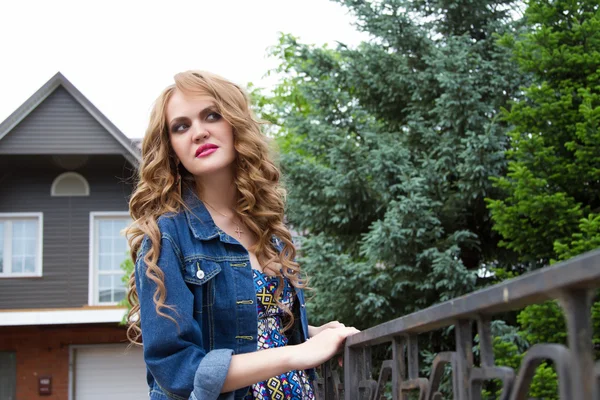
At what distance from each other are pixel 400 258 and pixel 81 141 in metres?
9.06

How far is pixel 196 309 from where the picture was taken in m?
1.94

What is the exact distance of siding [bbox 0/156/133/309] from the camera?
49.5ft

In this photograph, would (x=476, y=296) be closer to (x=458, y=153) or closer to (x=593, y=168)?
(x=593, y=168)

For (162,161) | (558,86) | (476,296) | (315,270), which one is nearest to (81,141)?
(315,270)

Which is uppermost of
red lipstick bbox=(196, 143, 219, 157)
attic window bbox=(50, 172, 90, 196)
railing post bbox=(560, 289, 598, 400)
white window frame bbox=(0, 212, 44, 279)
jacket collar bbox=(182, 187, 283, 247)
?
attic window bbox=(50, 172, 90, 196)

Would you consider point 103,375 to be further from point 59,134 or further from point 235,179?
point 235,179

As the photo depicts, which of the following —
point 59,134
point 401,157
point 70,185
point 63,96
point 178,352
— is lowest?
Answer: point 178,352

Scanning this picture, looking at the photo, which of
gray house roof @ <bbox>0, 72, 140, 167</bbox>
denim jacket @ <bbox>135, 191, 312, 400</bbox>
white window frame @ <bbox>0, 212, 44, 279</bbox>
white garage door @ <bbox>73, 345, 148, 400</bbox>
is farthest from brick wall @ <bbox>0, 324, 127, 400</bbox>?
denim jacket @ <bbox>135, 191, 312, 400</bbox>

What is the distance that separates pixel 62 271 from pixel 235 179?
13.8 metres

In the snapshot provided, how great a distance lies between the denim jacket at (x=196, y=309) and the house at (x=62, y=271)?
42.4 feet

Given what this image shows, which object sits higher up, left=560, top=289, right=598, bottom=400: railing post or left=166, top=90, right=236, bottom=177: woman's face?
left=166, top=90, right=236, bottom=177: woman's face

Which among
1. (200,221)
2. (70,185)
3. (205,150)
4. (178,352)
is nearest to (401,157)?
(205,150)

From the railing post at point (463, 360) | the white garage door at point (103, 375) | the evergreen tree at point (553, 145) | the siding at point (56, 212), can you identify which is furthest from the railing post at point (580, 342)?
the white garage door at point (103, 375)

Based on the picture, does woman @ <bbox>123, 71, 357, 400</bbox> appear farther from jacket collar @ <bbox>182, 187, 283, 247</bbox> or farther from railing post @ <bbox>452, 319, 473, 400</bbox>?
railing post @ <bbox>452, 319, 473, 400</bbox>
